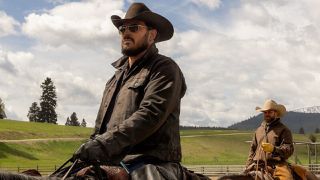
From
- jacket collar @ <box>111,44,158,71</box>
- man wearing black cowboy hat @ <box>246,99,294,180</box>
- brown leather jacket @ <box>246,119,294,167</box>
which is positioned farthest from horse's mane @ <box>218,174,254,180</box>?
jacket collar @ <box>111,44,158,71</box>

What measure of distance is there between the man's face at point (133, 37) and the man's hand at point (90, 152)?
41.6 inches

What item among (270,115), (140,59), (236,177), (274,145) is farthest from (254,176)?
(140,59)

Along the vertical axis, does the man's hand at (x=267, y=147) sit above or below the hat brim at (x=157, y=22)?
below

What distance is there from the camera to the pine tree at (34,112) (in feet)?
454

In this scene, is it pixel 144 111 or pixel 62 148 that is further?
pixel 62 148

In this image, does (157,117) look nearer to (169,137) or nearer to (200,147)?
(169,137)

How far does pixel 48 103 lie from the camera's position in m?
130

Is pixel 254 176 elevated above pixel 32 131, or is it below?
below

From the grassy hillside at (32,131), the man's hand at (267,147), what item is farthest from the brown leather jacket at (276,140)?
the grassy hillside at (32,131)

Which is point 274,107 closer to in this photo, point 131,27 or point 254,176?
point 254,176

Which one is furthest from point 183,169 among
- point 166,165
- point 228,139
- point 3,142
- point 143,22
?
point 228,139

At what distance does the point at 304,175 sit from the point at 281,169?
0.58m

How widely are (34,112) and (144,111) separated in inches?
5675

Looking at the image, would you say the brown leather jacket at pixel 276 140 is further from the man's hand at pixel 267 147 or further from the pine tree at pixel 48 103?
the pine tree at pixel 48 103
